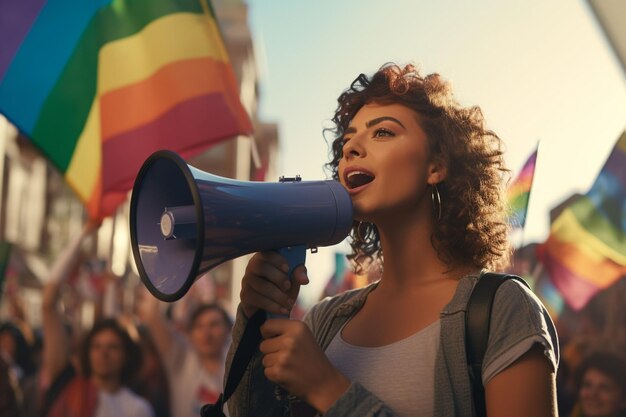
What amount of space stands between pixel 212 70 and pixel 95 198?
36.8 inches

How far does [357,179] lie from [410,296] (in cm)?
30

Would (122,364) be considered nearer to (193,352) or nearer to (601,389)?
(193,352)

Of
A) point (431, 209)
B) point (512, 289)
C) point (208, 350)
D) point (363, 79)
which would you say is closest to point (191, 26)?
point (208, 350)

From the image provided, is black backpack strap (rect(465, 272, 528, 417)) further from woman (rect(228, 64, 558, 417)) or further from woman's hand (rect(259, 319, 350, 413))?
woman's hand (rect(259, 319, 350, 413))

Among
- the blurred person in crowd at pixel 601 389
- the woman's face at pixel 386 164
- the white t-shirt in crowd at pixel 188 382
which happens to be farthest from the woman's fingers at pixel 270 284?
the blurred person in crowd at pixel 601 389

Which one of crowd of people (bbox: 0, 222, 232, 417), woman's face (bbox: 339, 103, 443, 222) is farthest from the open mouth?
crowd of people (bbox: 0, 222, 232, 417)

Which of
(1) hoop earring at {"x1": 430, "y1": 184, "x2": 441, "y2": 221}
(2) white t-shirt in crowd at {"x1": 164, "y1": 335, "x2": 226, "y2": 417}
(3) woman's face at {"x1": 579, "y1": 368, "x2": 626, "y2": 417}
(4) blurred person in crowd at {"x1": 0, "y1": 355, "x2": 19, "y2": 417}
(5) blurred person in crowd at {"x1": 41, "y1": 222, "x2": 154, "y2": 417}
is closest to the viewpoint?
(1) hoop earring at {"x1": 430, "y1": 184, "x2": 441, "y2": 221}

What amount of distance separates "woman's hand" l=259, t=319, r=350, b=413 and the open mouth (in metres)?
0.44

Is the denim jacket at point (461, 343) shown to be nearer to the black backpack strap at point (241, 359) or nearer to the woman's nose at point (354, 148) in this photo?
the black backpack strap at point (241, 359)

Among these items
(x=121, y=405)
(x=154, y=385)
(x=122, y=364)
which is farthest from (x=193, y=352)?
(x=121, y=405)

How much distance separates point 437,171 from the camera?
1.95 meters

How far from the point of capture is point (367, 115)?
1.98m

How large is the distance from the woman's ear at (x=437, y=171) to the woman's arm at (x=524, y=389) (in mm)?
515

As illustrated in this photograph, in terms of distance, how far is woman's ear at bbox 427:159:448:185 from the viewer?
1.95 meters
